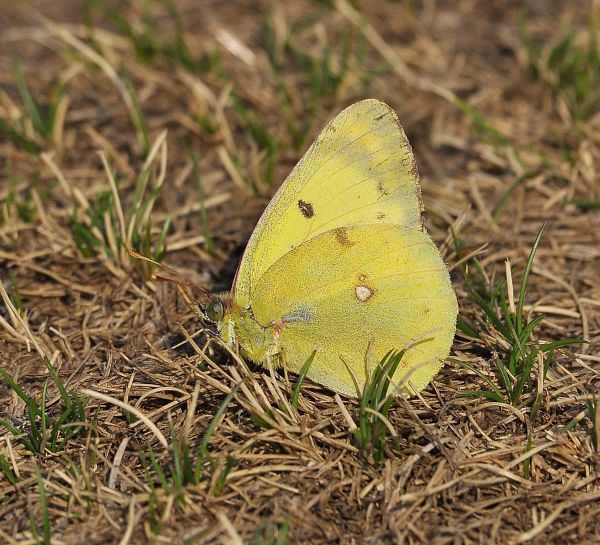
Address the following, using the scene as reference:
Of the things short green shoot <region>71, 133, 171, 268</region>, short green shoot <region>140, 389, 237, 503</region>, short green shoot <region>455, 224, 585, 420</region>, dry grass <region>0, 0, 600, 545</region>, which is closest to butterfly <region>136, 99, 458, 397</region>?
dry grass <region>0, 0, 600, 545</region>

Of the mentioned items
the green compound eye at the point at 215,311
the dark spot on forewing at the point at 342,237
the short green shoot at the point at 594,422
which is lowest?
the short green shoot at the point at 594,422

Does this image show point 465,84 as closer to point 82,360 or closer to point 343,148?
point 343,148

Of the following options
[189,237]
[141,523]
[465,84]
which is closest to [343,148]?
[189,237]

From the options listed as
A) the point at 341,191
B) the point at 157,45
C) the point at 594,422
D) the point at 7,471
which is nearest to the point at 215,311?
the point at 341,191

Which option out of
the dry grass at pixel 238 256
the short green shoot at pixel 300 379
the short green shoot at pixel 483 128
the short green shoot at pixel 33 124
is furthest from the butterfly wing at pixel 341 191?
the short green shoot at pixel 33 124

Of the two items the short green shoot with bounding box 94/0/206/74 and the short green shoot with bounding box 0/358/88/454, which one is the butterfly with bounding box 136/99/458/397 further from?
the short green shoot with bounding box 94/0/206/74

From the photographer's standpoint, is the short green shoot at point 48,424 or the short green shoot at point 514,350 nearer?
the short green shoot at point 48,424

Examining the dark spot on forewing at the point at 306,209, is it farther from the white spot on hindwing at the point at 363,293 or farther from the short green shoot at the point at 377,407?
the short green shoot at the point at 377,407
